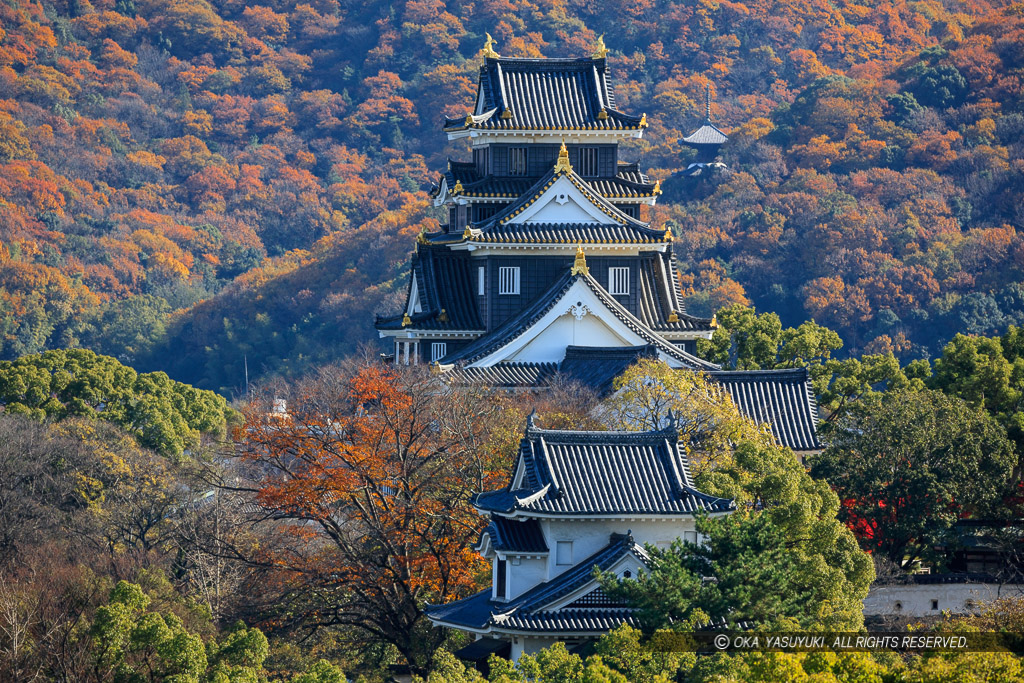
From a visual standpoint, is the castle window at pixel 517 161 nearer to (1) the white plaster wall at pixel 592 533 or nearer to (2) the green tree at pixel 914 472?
(2) the green tree at pixel 914 472

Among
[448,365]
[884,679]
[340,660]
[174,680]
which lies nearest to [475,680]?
[174,680]

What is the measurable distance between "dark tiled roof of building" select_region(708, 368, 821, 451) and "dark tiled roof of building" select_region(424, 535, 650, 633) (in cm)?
1135

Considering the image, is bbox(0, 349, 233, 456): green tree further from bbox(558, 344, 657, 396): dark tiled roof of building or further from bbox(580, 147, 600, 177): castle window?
bbox(580, 147, 600, 177): castle window

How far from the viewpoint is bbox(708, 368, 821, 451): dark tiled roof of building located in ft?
139

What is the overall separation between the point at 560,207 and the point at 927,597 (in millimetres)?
19294

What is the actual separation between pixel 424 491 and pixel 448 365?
8057 mm

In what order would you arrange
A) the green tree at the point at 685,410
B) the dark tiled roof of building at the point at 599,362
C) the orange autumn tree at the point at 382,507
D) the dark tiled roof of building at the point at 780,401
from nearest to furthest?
the orange autumn tree at the point at 382,507 → the green tree at the point at 685,410 → the dark tiled roof of building at the point at 780,401 → the dark tiled roof of building at the point at 599,362

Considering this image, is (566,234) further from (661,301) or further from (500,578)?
(500,578)

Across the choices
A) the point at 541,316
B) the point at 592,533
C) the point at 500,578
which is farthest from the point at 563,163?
the point at 500,578

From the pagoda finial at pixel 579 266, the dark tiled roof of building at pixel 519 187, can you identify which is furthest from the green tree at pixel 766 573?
the dark tiled roof of building at pixel 519 187

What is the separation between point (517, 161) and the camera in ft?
174

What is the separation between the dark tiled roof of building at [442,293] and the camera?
5125 cm

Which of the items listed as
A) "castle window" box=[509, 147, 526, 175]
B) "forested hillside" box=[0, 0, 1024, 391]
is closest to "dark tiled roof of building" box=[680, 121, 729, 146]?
"forested hillside" box=[0, 0, 1024, 391]

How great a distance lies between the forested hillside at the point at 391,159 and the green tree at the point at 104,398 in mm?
44376
